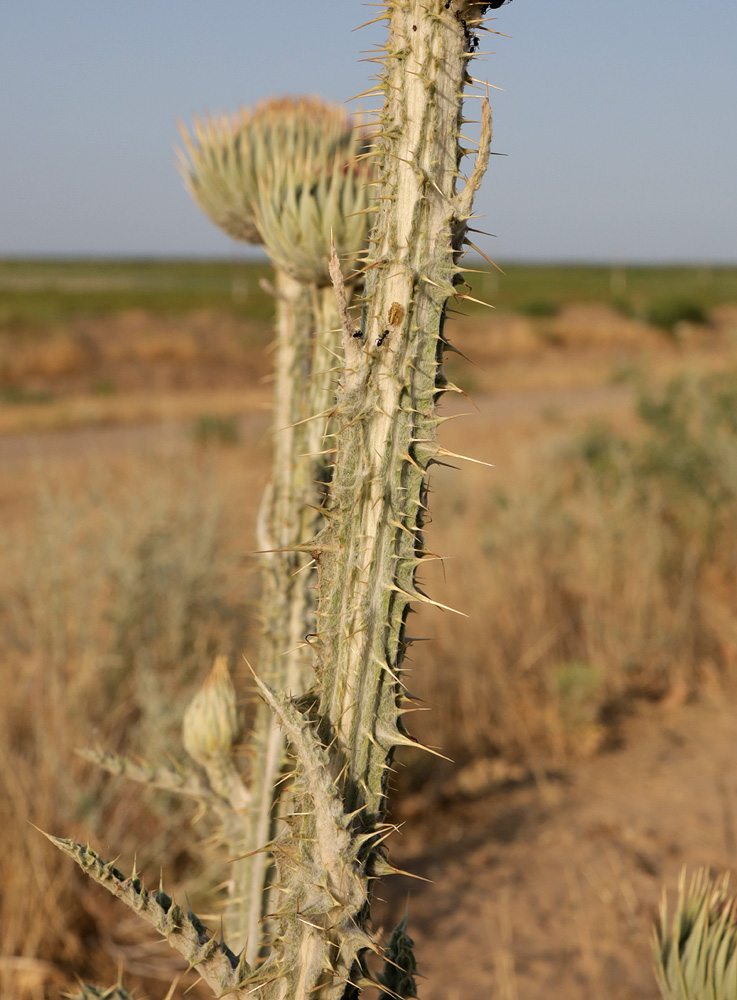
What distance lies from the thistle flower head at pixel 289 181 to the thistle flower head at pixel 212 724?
778 mm

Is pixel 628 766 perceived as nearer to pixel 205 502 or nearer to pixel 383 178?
pixel 205 502

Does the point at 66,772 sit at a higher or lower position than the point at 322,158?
lower

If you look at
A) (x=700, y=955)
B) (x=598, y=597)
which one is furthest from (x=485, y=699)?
(x=700, y=955)

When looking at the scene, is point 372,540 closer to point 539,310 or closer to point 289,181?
point 289,181

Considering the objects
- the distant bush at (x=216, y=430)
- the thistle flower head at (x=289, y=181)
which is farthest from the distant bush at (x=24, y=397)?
the thistle flower head at (x=289, y=181)

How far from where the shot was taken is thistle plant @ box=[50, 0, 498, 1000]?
82 cm

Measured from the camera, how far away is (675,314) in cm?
3328

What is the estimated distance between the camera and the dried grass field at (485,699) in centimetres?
288

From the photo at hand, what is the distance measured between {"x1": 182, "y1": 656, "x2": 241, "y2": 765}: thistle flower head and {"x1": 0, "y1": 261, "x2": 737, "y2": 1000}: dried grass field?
90 millimetres

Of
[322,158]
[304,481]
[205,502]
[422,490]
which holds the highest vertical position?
[322,158]

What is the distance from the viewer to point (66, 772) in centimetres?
296

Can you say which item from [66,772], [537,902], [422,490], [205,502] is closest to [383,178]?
[422,490]

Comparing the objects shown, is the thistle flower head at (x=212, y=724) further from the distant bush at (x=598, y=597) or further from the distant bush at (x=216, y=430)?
the distant bush at (x=216, y=430)

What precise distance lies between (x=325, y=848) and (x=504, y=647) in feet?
12.4
